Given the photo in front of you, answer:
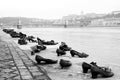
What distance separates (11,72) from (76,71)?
2.44 meters

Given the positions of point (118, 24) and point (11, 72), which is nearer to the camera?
point (11, 72)

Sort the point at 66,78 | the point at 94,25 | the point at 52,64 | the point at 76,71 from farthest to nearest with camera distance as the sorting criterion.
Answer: the point at 94,25
the point at 52,64
the point at 76,71
the point at 66,78

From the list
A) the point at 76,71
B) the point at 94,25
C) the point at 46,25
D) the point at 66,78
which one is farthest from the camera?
the point at 46,25

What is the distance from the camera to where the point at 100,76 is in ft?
24.3

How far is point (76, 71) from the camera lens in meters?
8.12

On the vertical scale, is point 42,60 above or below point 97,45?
above

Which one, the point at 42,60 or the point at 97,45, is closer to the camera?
the point at 42,60

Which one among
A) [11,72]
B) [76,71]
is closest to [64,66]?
[76,71]

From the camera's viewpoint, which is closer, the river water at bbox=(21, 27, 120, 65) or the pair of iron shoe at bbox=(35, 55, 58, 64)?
the pair of iron shoe at bbox=(35, 55, 58, 64)

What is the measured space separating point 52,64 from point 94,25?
163115 millimetres

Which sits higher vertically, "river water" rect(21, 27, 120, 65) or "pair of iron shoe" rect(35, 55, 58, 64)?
"pair of iron shoe" rect(35, 55, 58, 64)

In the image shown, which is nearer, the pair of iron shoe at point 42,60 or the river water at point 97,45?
the pair of iron shoe at point 42,60

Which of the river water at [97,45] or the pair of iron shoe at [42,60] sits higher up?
the pair of iron shoe at [42,60]

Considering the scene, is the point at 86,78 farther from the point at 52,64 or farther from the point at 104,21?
the point at 104,21
